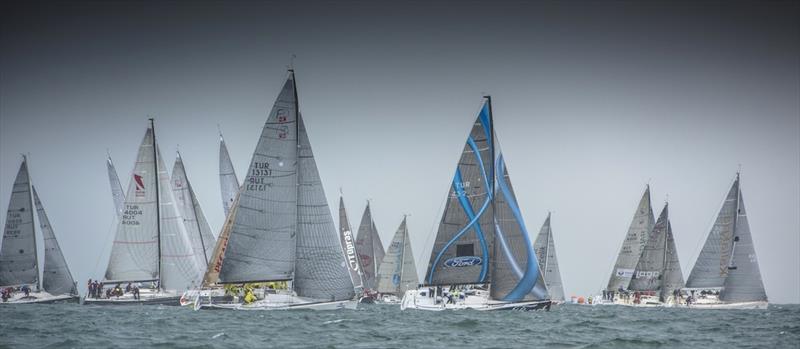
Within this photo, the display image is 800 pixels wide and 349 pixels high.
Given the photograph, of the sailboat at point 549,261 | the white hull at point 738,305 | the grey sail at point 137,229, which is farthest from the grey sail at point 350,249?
the white hull at point 738,305

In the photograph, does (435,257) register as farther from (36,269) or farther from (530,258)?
(36,269)

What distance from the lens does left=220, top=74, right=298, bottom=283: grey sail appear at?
173 feet

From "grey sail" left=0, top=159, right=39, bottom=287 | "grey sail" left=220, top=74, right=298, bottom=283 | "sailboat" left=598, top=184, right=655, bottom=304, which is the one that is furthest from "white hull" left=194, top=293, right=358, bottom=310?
"sailboat" left=598, top=184, right=655, bottom=304

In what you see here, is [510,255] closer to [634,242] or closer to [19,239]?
[19,239]

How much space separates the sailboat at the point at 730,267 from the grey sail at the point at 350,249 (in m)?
28.2

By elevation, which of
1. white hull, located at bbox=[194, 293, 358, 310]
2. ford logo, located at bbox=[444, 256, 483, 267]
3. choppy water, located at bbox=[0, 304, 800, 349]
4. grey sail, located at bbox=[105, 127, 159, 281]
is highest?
grey sail, located at bbox=[105, 127, 159, 281]

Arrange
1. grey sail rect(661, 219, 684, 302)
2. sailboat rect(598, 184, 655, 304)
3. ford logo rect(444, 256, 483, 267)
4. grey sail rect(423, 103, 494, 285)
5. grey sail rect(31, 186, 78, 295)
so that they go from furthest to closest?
1. sailboat rect(598, 184, 655, 304)
2. grey sail rect(661, 219, 684, 302)
3. grey sail rect(31, 186, 78, 295)
4. ford logo rect(444, 256, 483, 267)
5. grey sail rect(423, 103, 494, 285)

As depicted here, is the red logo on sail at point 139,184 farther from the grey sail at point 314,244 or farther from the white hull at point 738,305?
the white hull at point 738,305

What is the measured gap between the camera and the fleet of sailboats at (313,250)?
→ 174 ft

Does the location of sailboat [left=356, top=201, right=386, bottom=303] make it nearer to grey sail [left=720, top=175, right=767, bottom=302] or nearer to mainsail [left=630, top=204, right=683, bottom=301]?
mainsail [left=630, top=204, right=683, bottom=301]

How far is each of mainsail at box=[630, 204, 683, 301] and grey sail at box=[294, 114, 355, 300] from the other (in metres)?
44.9

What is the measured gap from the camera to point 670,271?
91375 mm

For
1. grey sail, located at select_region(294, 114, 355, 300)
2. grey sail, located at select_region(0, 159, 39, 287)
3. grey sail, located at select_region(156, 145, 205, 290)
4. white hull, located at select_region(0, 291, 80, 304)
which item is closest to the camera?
grey sail, located at select_region(294, 114, 355, 300)

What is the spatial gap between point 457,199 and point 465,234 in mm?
1957
